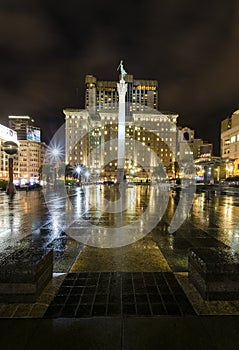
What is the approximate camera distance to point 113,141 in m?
135

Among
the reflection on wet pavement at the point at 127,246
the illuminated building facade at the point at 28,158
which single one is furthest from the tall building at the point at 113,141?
the reflection on wet pavement at the point at 127,246

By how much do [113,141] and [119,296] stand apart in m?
133

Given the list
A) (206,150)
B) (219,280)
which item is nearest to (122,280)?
(219,280)

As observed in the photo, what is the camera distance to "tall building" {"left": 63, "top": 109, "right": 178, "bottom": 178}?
133 metres

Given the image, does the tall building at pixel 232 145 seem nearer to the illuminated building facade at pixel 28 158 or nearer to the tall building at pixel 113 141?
the tall building at pixel 113 141

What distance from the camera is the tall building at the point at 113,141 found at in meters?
133

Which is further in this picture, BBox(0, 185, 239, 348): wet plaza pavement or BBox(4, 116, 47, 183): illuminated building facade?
BBox(4, 116, 47, 183): illuminated building facade

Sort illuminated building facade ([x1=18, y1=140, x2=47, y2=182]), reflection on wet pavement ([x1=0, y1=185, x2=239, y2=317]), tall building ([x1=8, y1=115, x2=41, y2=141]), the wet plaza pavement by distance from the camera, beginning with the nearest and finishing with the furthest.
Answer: the wet plaza pavement
reflection on wet pavement ([x1=0, y1=185, x2=239, y2=317])
illuminated building facade ([x1=18, y1=140, x2=47, y2=182])
tall building ([x1=8, y1=115, x2=41, y2=141])

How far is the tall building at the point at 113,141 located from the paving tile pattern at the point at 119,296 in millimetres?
126690

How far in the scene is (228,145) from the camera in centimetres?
7506

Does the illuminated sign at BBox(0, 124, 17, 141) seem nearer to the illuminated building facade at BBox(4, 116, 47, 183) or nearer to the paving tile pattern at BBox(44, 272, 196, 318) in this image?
the paving tile pattern at BBox(44, 272, 196, 318)

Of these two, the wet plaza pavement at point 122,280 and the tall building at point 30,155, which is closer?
the wet plaza pavement at point 122,280

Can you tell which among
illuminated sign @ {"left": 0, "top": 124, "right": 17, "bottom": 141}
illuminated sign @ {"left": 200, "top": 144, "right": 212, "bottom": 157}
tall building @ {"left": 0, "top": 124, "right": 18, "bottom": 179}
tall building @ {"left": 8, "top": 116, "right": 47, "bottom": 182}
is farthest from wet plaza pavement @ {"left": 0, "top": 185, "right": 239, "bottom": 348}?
tall building @ {"left": 8, "top": 116, "right": 47, "bottom": 182}

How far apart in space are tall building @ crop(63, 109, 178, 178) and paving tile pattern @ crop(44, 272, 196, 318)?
416 ft
